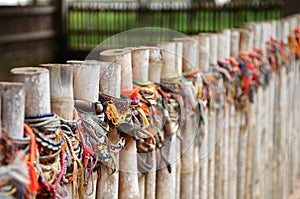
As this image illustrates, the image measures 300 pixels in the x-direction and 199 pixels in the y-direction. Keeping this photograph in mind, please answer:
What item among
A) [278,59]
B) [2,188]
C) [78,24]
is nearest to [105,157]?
[2,188]

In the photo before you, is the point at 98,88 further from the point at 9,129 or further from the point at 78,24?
the point at 78,24

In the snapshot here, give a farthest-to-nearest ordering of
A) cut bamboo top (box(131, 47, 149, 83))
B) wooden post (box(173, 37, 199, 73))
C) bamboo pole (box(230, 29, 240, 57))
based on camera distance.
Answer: bamboo pole (box(230, 29, 240, 57)) < wooden post (box(173, 37, 199, 73)) < cut bamboo top (box(131, 47, 149, 83))

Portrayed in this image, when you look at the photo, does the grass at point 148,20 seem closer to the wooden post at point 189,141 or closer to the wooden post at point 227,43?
the wooden post at point 227,43

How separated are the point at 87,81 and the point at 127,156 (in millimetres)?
315

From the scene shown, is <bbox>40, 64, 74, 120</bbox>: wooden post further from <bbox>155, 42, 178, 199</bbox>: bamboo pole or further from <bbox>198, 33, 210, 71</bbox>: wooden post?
<bbox>198, 33, 210, 71</bbox>: wooden post

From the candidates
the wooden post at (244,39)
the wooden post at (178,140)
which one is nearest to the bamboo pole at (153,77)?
the wooden post at (178,140)

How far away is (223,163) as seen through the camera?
2.88 meters

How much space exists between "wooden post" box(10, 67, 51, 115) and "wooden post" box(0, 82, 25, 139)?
0.21ft

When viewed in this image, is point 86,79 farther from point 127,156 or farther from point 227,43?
point 227,43

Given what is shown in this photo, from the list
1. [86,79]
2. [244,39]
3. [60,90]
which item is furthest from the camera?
[244,39]

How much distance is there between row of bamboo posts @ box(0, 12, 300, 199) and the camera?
61.7 inches

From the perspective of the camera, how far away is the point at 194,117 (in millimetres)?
2449

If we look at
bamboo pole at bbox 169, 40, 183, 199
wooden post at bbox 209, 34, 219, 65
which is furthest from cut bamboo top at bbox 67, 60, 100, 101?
wooden post at bbox 209, 34, 219, 65

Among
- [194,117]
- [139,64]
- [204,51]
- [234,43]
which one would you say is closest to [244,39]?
[234,43]
